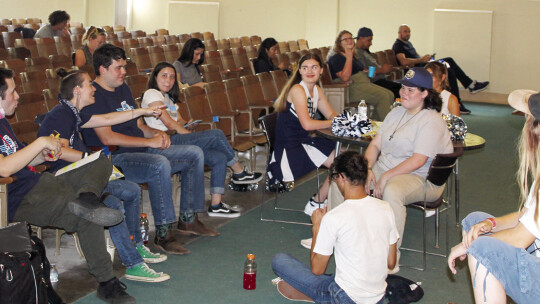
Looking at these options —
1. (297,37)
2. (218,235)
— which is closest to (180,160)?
(218,235)

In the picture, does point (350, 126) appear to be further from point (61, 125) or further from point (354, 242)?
point (61, 125)

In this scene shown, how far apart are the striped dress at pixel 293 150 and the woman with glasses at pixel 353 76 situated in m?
3.22

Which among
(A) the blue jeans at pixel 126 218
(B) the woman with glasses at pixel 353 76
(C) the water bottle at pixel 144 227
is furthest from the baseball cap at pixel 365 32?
(A) the blue jeans at pixel 126 218

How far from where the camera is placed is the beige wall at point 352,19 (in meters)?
12.0

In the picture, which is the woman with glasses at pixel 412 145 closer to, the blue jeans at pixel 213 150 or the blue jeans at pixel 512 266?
the blue jeans at pixel 213 150

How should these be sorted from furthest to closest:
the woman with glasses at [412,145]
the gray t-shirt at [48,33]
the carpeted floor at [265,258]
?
the gray t-shirt at [48,33] → the woman with glasses at [412,145] → the carpeted floor at [265,258]

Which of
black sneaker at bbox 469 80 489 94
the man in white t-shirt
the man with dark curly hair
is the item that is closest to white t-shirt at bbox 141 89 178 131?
the man in white t-shirt

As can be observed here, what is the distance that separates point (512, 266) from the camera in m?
2.69

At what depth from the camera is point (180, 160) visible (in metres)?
4.76

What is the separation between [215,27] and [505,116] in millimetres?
7482

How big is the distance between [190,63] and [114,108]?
246 centimetres

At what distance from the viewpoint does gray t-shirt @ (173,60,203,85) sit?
6.93 m

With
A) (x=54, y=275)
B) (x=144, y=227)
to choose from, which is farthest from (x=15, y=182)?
(x=144, y=227)

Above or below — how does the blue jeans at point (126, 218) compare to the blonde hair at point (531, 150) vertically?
below
